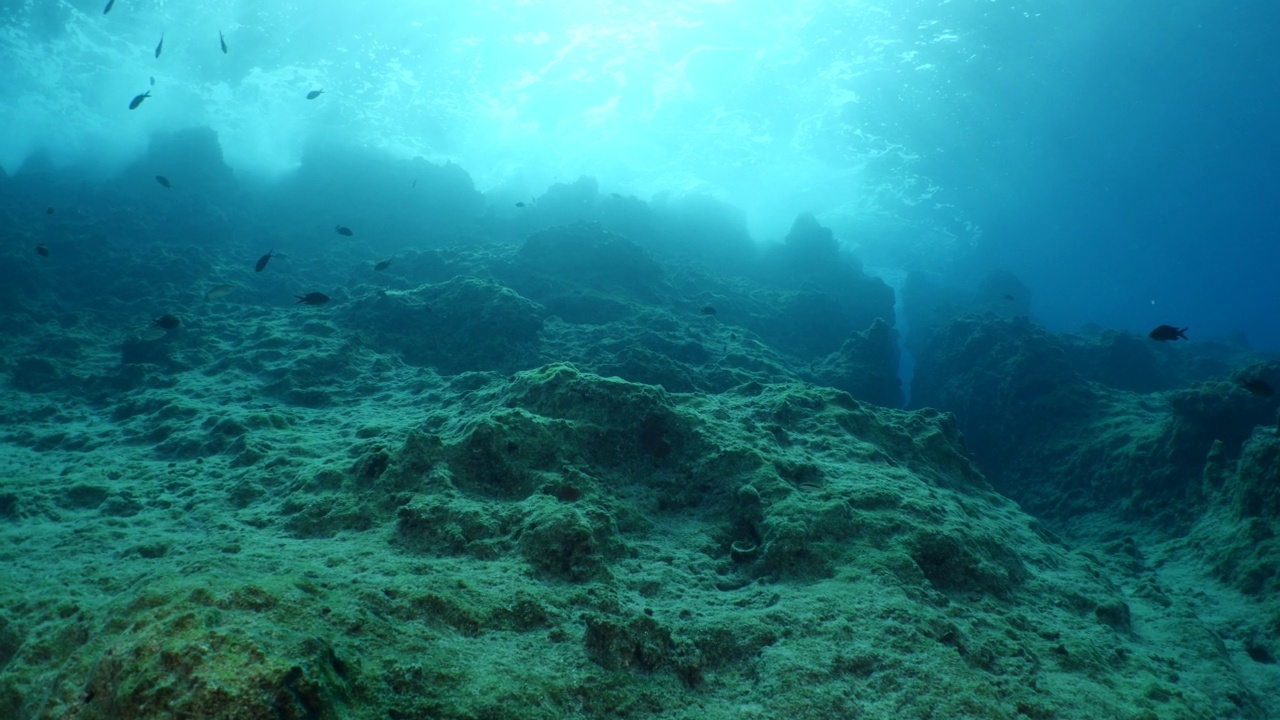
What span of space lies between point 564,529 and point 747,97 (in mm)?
33599

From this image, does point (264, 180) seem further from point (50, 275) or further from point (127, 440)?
point (127, 440)

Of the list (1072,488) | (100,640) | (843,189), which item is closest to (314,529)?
(100,640)

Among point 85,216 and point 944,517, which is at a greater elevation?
point 85,216

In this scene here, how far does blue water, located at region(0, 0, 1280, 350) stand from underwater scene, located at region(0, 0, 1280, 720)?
0.30 meters

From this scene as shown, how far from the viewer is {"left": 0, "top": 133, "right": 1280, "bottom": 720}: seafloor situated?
266cm

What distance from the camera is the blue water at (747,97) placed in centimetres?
2623

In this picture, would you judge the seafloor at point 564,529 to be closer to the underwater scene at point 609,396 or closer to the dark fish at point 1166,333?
the underwater scene at point 609,396

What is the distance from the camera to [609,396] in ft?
21.1

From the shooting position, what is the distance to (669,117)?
36688 mm

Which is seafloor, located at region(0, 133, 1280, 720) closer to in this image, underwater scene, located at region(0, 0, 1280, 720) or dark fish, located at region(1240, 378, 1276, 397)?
underwater scene, located at region(0, 0, 1280, 720)

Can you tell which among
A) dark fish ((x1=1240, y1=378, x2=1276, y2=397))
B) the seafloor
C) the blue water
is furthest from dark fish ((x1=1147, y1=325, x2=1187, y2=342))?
the blue water

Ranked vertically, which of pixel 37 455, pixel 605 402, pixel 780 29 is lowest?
pixel 37 455

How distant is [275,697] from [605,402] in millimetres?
4623

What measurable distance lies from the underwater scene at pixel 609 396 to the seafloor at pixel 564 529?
39 mm
